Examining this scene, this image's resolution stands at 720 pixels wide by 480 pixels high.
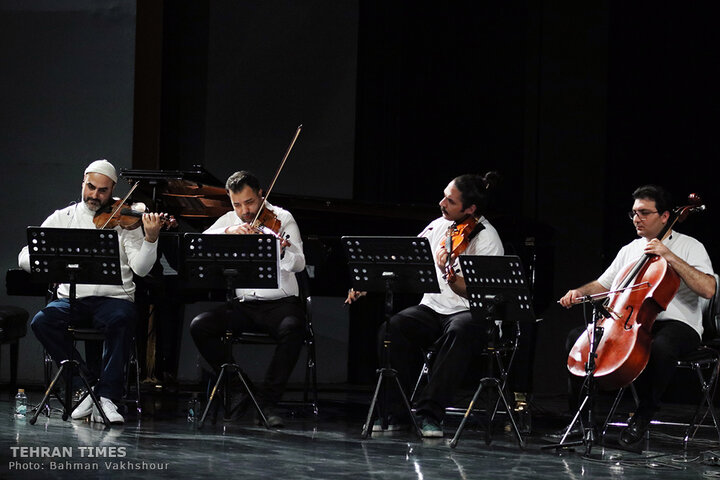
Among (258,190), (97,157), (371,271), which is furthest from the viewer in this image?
(97,157)

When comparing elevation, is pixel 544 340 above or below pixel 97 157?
below

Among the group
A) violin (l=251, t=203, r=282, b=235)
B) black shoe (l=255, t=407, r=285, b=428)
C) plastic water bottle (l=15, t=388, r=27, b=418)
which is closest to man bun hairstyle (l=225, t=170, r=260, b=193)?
violin (l=251, t=203, r=282, b=235)

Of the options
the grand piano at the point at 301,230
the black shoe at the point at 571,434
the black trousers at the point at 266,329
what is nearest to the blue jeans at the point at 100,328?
the black trousers at the point at 266,329

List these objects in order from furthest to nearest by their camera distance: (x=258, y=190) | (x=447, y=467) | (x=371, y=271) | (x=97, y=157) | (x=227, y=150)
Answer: (x=227, y=150), (x=97, y=157), (x=258, y=190), (x=371, y=271), (x=447, y=467)

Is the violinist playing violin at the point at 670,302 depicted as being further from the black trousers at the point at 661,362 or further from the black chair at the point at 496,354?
the black chair at the point at 496,354

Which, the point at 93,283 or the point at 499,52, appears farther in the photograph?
the point at 499,52

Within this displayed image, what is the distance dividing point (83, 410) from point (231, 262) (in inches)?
43.1

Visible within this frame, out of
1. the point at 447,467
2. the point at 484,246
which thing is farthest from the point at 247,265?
the point at 447,467

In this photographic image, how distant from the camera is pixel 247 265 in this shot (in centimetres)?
482

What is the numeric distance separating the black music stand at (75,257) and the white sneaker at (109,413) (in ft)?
0.27

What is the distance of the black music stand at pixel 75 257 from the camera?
4727 mm

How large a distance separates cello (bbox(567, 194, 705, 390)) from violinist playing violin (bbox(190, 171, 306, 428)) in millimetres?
1493

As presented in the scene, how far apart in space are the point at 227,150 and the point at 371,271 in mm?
3363

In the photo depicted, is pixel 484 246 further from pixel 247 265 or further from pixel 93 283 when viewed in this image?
pixel 93 283
